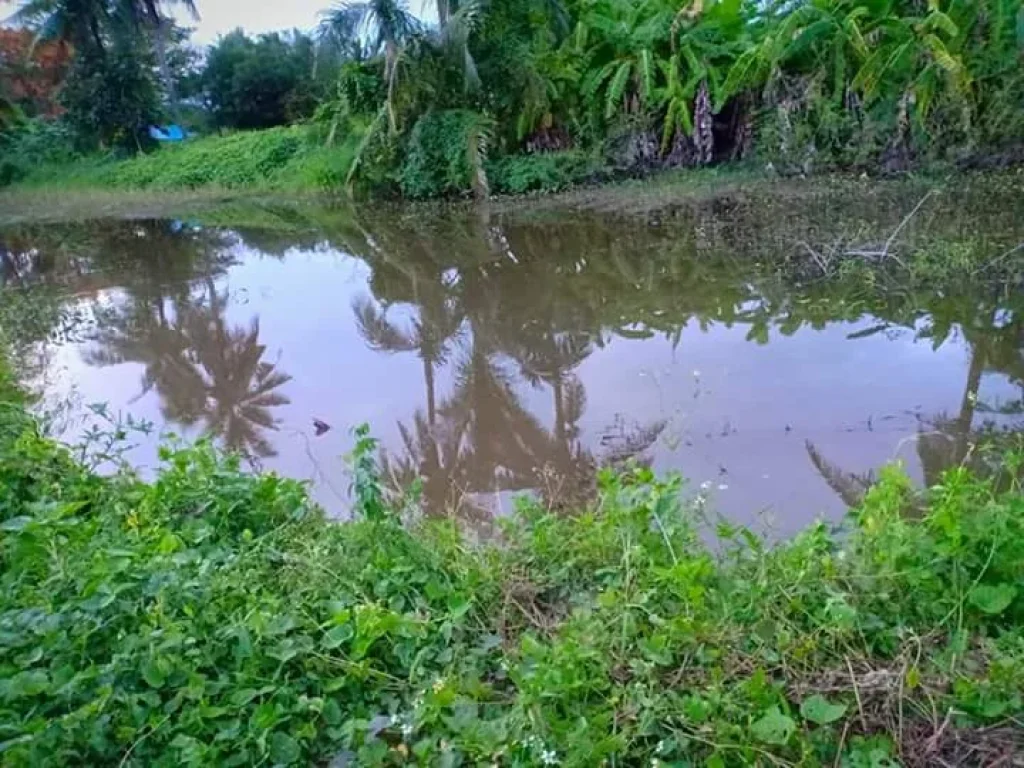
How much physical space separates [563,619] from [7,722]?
5.21ft

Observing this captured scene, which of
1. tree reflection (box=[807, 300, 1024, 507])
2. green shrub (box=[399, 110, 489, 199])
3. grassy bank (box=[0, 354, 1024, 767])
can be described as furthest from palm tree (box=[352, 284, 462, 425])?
green shrub (box=[399, 110, 489, 199])

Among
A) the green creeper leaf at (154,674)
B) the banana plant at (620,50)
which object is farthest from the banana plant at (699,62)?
the green creeper leaf at (154,674)

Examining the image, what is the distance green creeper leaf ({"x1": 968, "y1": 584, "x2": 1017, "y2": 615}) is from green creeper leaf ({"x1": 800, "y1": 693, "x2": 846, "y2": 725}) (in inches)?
21.8

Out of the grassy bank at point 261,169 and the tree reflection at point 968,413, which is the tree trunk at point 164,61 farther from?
the tree reflection at point 968,413

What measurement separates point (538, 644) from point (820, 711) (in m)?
0.76

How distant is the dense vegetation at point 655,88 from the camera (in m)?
11.2

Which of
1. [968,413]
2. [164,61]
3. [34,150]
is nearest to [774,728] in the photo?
[968,413]

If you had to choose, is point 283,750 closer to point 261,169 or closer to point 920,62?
point 920,62

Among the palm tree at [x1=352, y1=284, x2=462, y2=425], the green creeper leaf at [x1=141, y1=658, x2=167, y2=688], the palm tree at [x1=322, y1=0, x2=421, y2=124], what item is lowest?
the palm tree at [x1=352, y1=284, x2=462, y2=425]

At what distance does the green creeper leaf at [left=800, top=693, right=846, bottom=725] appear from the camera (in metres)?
1.98

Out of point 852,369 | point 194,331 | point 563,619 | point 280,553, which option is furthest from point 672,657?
point 194,331

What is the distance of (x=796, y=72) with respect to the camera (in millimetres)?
12977

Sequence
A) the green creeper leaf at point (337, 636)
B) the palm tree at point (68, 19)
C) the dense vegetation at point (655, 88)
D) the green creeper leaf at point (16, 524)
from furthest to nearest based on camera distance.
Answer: the palm tree at point (68, 19) → the dense vegetation at point (655, 88) → the green creeper leaf at point (16, 524) → the green creeper leaf at point (337, 636)

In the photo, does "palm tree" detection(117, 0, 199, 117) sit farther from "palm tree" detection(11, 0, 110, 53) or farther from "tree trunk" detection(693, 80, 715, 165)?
"tree trunk" detection(693, 80, 715, 165)
